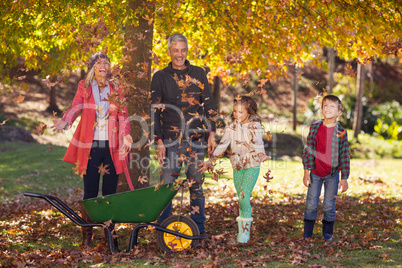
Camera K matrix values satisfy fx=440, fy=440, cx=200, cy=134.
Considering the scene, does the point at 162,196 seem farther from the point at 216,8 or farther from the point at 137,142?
the point at 216,8

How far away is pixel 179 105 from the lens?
5.18 meters

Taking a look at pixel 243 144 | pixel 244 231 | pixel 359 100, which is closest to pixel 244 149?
pixel 243 144

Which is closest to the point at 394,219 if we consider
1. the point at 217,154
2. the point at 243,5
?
the point at 217,154

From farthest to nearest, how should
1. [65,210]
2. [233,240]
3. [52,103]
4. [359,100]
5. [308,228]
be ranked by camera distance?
[52,103]
[359,100]
[308,228]
[233,240]
[65,210]

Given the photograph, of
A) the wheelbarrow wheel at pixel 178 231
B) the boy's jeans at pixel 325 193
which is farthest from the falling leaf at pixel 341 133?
the wheelbarrow wheel at pixel 178 231

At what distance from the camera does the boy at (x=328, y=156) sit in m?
5.30

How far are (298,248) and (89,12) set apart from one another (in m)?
4.84

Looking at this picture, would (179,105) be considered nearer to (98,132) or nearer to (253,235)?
(98,132)

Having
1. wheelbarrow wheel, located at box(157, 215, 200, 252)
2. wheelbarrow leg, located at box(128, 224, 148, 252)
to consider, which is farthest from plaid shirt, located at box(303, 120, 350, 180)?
wheelbarrow leg, located at box(128, 224, 148, 252)

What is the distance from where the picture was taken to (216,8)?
7.02 metres

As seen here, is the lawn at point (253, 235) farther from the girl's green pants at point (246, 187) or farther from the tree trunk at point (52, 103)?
the tree trunk at point (52, 103)

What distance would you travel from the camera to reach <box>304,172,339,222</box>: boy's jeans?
538cm

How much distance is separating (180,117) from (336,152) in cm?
193

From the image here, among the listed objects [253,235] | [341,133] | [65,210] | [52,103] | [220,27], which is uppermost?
[220,27]
